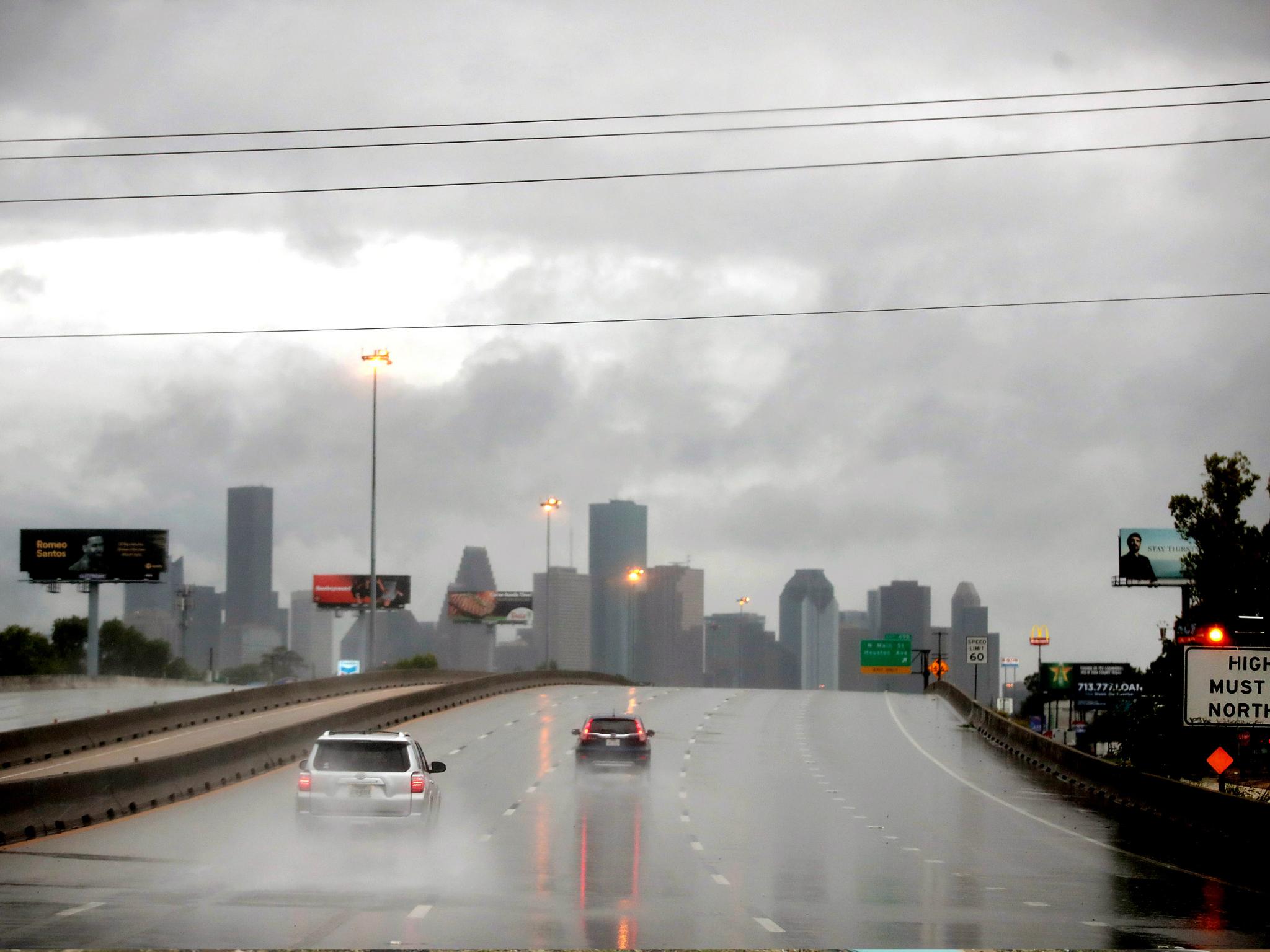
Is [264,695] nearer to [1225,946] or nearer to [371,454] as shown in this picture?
[371,454]

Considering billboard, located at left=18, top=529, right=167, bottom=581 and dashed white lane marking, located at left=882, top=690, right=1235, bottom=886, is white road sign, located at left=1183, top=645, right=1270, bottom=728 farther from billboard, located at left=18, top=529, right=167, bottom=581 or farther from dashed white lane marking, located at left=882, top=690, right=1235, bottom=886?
billboard, located at left=18, top=529, right=167, bottom=581

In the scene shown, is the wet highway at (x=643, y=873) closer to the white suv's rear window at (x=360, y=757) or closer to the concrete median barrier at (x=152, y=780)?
the concrete median barrier at (x=152, y=780)

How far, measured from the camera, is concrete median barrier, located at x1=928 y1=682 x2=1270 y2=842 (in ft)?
87.6

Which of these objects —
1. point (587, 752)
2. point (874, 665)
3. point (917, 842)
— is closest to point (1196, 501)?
point (587, 752)

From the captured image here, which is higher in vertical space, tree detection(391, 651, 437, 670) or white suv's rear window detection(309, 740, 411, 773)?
white suv's rear window detection(309, 740, 411, 773)

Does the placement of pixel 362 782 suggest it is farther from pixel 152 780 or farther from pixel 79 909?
pixel 152 780

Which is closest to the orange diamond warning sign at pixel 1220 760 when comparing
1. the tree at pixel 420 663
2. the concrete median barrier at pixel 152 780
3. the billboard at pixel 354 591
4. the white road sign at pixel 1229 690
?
the white road sign at pixel 1229 690

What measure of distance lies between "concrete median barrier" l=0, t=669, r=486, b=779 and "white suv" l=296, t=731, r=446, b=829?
17.0 metres

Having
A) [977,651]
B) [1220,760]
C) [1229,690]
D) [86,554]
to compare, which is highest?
[86,554]

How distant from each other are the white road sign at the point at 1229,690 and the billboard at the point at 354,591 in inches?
4816

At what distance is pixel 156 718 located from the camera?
4944 centimetres

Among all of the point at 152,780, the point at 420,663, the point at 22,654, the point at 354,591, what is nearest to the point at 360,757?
the point at 152,780

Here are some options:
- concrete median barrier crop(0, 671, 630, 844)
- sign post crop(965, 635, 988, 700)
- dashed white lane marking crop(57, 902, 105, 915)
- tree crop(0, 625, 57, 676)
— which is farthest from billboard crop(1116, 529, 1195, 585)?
tree crop(0, 625, 57, 676)

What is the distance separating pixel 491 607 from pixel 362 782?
136 m
